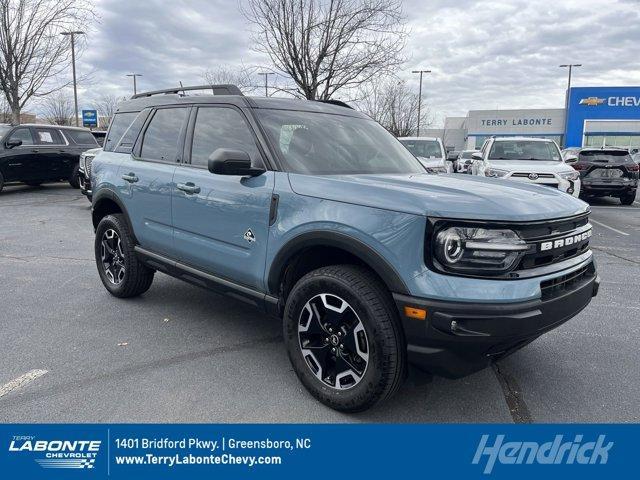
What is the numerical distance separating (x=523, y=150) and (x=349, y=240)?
9.58 m

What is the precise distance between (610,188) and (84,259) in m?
13.1

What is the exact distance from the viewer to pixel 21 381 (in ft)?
10.5

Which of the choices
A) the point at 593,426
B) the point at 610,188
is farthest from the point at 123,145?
the point at 610,188

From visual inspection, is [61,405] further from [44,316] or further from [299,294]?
[44,316]

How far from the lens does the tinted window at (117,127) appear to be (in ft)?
15.9

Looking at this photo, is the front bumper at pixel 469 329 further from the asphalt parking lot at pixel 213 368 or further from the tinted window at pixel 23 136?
the tinted window at pixel 23 136

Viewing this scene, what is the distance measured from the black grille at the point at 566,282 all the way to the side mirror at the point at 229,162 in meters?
1.84

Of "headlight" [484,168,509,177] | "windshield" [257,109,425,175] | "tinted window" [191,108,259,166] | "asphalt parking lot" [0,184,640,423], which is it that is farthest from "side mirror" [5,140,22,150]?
"windshield" [257,109,425,175]

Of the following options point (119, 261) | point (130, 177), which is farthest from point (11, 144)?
point (130, 177)

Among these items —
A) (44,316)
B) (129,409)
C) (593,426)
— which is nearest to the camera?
(593,426)

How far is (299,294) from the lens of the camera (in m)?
2.94

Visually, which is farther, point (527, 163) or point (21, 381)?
point (527, 163)

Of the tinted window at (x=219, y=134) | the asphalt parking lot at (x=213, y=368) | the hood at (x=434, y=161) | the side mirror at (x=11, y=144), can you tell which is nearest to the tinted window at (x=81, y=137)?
the side mirror at (x=11, y=144)

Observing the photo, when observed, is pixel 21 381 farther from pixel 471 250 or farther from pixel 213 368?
pixel 471 250
